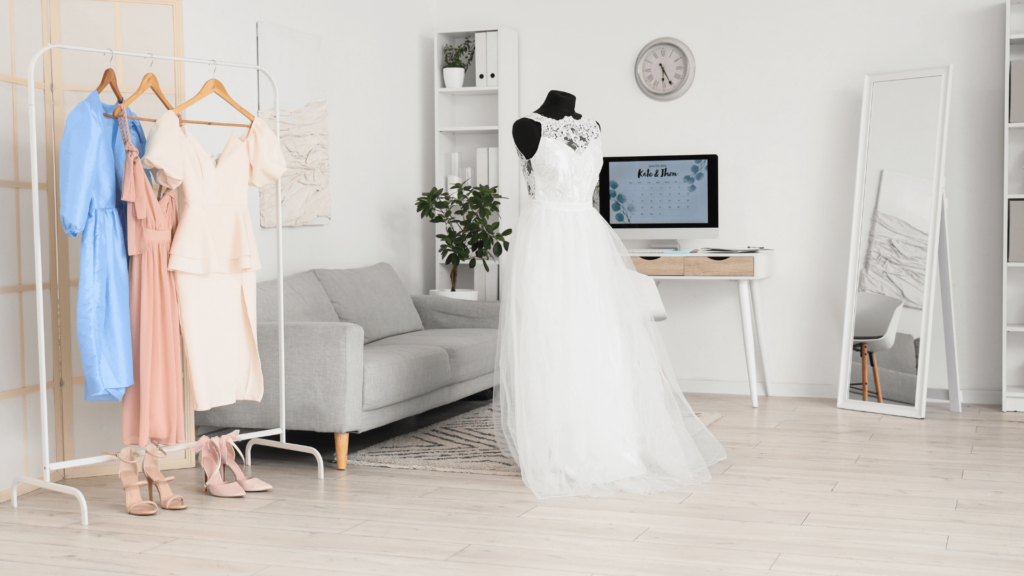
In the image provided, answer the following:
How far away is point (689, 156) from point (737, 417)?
4.81ft

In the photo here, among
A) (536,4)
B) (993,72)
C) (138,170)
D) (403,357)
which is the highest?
(536,4)

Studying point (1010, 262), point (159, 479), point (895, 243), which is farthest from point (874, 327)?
point (159, 479)

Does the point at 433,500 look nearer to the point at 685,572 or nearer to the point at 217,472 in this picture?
the point at 217,472

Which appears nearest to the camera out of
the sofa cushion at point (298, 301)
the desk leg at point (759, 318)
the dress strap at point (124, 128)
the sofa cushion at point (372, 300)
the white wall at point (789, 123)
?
the dress strap at point (124, 128)

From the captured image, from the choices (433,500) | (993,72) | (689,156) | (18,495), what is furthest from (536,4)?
(18,495)

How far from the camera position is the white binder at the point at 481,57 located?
17.8ft

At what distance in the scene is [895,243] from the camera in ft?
15.2

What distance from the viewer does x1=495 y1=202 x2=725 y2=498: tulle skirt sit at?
313 centimetres

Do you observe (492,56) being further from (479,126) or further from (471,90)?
(479,126)

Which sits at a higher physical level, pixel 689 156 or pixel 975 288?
pixel 689 156

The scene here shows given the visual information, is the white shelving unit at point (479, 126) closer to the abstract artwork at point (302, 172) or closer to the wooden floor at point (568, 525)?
the abstract artwork at point (302, 172)

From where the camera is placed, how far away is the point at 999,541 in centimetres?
250

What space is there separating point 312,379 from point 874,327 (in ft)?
9.37

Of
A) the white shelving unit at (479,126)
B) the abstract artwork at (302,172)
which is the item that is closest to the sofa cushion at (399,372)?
the abstract artwork at (302,172)
